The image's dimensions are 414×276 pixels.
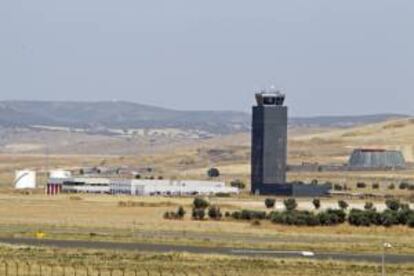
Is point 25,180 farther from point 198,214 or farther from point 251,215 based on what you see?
point 251,215

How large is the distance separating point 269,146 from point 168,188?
14.7 meters

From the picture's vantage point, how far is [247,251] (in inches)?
2842

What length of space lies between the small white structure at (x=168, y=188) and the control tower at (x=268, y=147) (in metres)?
4.03

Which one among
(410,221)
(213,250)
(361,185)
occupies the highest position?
(361,185)

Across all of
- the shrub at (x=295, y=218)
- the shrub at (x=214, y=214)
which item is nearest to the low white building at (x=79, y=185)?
the shrub at (x=214, y=214)

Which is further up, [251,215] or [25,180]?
[25,180]

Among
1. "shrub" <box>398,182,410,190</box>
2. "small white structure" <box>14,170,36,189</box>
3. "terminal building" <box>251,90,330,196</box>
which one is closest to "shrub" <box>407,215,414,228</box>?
"terminal building" <box>251,90,330,196</box>

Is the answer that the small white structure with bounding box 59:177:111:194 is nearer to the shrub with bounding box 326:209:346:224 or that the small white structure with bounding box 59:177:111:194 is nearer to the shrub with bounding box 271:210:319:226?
the shrub with bounding box 271:210:319:226

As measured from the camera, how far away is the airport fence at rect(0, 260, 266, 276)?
5366 cm

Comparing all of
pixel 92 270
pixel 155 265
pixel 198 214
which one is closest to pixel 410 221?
pixel 198 214

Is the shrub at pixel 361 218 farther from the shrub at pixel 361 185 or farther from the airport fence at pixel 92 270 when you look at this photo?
the shrub at pixel 361 185

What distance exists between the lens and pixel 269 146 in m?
170

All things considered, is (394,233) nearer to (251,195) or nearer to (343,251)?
(343,251)

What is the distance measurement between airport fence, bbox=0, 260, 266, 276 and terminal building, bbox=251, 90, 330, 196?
10894 cm
